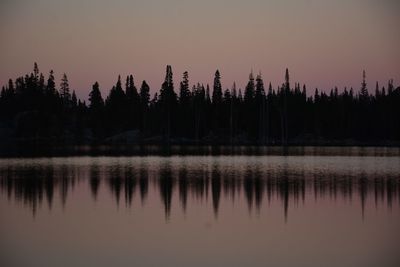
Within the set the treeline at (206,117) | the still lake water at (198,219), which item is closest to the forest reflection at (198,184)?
the still lake water at (198,219)

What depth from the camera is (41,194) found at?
3381cm

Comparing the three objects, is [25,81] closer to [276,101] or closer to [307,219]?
[276,101]

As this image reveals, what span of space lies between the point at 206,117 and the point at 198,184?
108m

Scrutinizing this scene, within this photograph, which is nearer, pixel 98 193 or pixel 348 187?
pixel 98 193

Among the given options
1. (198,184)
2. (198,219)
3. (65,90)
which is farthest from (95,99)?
(198,219)

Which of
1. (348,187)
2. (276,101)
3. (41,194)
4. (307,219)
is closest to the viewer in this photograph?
(307,219)

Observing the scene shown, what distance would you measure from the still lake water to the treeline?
9598 centimetres

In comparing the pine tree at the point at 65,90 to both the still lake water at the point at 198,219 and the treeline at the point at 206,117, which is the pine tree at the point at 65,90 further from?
the still lake water at the point at 198,219

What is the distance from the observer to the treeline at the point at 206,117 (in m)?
141

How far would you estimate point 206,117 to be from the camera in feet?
486

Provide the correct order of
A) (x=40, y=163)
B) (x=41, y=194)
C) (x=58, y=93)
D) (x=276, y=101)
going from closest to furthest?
(x=41, y=194)
(x=40, y=163)
(x=276, y=101)
(x=58, y=93)

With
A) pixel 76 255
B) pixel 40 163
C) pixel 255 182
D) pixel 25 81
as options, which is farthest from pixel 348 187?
pixel 25 81

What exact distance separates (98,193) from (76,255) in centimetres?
1602

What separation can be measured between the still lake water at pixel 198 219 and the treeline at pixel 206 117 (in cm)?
9598
